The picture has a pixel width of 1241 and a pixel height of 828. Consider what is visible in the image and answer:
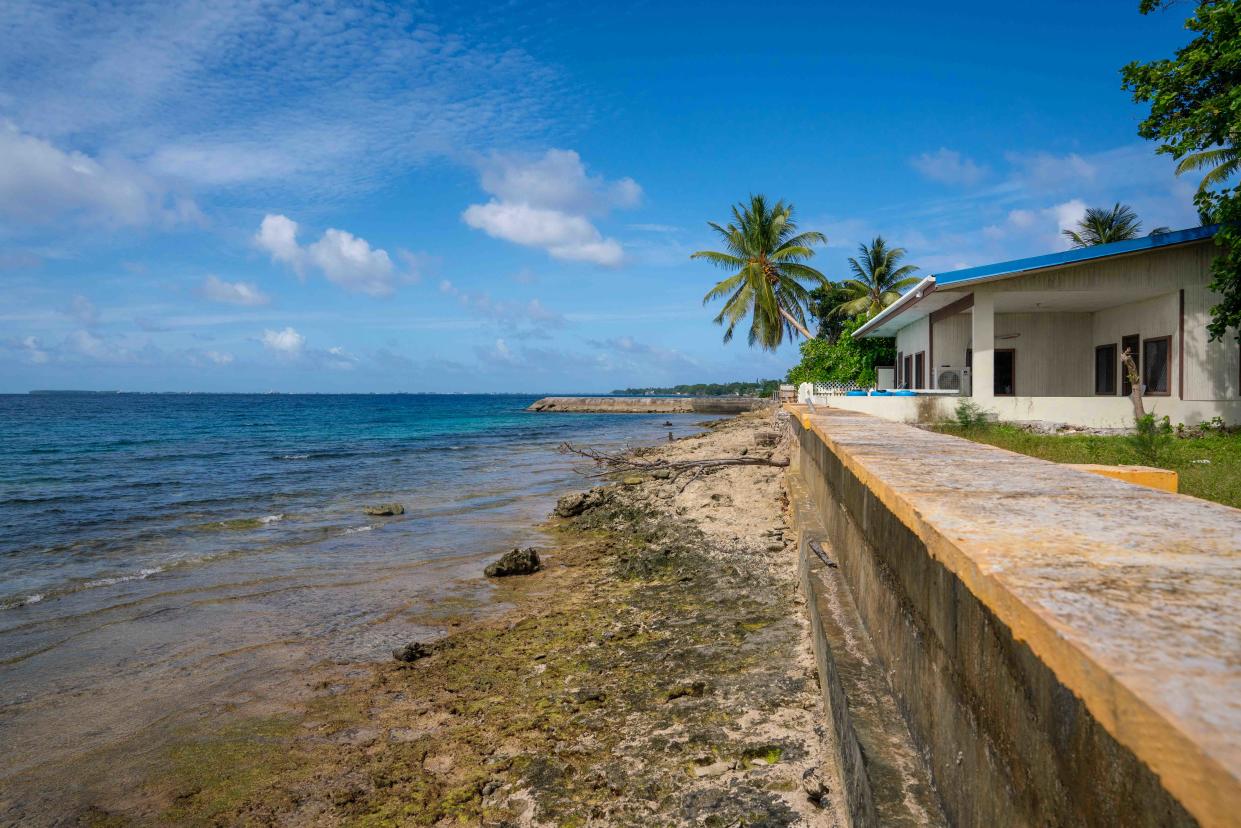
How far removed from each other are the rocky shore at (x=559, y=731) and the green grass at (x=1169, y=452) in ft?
13.1

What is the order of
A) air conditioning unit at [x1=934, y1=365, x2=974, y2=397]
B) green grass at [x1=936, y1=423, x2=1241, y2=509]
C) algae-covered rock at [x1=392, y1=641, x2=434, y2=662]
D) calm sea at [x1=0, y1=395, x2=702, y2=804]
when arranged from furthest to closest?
air conditioning unit at [x1=934, y1=365, x2=974, y2=397]
green grass at [x1=936, y1=423, x2=1241, y2=509]
algae-covered rock at [x1=392, y1=641, x2=434, y2=662]
calm sea at [x1=0, y1=395, x2=702, y2=804]

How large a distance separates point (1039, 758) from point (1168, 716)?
21.4 inches

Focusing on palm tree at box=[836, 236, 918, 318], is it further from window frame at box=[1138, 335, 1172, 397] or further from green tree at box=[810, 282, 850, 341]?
window frame at box=[1138, 335, 1172, 397]

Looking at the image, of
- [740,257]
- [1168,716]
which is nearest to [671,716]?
[1168,716]

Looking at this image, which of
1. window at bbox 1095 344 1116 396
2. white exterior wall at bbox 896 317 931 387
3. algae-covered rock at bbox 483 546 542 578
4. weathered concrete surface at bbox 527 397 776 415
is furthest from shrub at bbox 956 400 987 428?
weathered concrete surface at bbox 527 397 776 415

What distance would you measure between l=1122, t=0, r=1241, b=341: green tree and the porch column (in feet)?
12.1

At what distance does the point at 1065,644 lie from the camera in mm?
1257

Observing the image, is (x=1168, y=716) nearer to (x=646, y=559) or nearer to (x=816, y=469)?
(x=816, y=469)

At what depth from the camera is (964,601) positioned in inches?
76.6

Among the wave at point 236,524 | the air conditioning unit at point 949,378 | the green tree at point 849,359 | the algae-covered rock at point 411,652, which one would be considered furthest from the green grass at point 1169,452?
the green tree at point 849,359

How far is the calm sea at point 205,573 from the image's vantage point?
6289 millimetres

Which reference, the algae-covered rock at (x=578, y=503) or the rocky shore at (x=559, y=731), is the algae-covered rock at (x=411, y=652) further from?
the algae-covered rock at (x=578, y=503)

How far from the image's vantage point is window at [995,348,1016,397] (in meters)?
18.7

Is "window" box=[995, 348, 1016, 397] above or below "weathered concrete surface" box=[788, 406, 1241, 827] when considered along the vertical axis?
above
